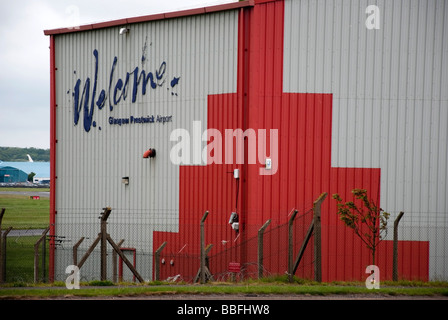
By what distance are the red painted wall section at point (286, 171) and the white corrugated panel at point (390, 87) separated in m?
0.34

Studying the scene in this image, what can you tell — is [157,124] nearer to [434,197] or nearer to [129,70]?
[129,70]

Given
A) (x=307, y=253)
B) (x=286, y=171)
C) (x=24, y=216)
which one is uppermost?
(x=286, y=171)

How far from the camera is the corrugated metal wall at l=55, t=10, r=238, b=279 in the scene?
→ 21.7 meters

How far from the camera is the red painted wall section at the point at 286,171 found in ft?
64.4

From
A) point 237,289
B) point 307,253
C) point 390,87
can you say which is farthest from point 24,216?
point 237,289

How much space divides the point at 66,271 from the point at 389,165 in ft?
40.1

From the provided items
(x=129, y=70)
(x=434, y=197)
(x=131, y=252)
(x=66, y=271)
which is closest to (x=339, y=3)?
(x=434, y=197)

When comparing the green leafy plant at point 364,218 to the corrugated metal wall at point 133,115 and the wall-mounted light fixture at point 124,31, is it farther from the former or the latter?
the wall-mounted light fixture at point 124,31

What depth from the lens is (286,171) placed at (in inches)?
793

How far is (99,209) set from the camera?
24.7 meters

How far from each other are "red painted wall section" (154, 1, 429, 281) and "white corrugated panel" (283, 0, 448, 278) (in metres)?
0.34

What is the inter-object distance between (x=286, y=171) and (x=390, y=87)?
13.6 ft

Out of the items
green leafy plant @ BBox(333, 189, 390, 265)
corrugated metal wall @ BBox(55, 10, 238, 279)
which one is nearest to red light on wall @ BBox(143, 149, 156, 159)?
corrugated metal wall @ BBox(55, 10, 238, 279)

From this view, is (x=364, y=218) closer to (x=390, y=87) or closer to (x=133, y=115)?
(x=390, y=87)
